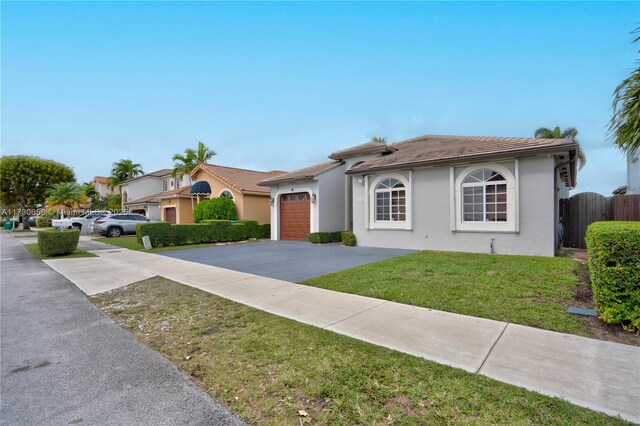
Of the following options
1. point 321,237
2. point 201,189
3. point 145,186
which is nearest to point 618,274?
point 321,237

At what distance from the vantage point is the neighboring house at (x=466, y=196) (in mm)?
10078

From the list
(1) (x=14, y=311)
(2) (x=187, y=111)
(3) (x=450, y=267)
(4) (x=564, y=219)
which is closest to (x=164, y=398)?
(1) (x=14, y=311)

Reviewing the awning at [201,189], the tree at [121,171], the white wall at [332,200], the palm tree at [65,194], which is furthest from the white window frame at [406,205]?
the tree at [121,171]

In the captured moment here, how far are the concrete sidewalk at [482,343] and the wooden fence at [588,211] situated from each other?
1028cm

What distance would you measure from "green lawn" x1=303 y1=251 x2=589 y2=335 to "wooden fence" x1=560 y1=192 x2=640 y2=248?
188 inches

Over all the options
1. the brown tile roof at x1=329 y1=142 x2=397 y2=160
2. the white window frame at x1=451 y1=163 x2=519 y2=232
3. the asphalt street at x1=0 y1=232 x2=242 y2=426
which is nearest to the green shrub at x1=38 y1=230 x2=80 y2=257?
the asphalt street at x1=0 y1=232 x2=242 y2=426

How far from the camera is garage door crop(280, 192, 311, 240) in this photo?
58.3 ft

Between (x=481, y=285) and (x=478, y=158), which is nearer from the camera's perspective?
(x=481, y=285)

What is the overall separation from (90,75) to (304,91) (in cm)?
1006

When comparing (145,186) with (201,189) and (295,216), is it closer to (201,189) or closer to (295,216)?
(201,189)

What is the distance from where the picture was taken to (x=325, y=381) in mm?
3107

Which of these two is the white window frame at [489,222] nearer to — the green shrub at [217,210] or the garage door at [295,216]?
the garage door at [295,216]

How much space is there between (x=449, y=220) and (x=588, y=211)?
20.1 feet

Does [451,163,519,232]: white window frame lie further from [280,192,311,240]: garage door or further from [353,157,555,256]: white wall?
[280,192,311,240]: garage door
